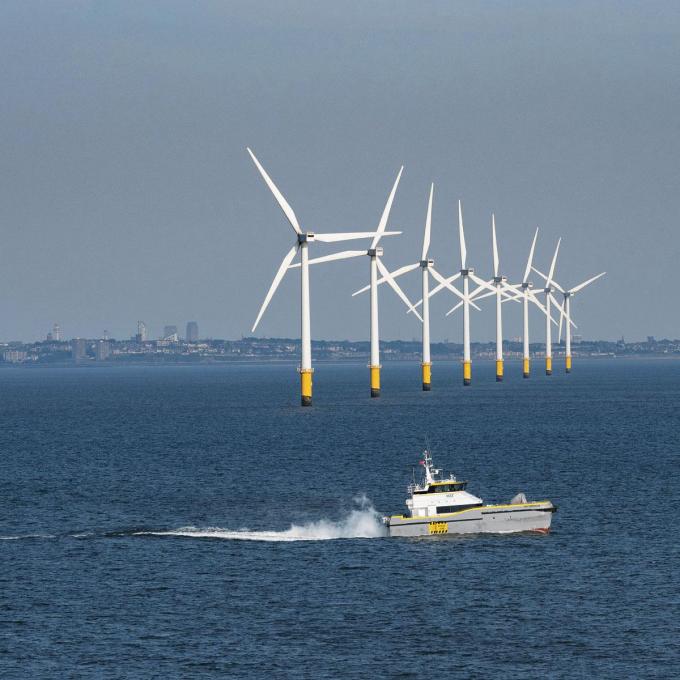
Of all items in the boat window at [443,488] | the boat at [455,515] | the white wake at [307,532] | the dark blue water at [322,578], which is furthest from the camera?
the white wake at [307,532]

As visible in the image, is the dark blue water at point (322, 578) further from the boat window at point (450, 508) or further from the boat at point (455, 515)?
the boat window at point (450, 508)

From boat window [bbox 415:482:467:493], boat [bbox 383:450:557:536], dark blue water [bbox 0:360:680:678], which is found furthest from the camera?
boat [bbox 383:450:557:536]

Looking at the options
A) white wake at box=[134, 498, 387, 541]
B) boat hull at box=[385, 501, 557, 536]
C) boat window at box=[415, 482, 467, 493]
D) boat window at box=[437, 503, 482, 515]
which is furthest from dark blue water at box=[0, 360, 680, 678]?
boat window at box=[415, 482, 467, 493]

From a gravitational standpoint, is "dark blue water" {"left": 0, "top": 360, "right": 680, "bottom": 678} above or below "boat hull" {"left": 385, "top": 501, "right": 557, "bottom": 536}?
below

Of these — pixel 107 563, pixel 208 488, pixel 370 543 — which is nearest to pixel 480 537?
pixel 370 543

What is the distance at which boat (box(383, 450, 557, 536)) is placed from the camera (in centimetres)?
8500

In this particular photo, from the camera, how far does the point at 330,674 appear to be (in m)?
55.5

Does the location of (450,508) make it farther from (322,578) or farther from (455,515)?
(322,578)

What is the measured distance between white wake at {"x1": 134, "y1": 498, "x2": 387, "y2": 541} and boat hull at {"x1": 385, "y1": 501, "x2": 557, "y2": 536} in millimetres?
3077

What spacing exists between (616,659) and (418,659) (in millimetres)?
8049

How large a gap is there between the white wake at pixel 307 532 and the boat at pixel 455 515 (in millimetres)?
2999

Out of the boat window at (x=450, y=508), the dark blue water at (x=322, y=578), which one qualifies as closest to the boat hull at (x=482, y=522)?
the boat window at (x=450, y=508)

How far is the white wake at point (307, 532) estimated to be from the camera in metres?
88.1

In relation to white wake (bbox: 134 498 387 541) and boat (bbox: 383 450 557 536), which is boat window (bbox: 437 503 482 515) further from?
white wake (bbox: 134 498 387 541)
